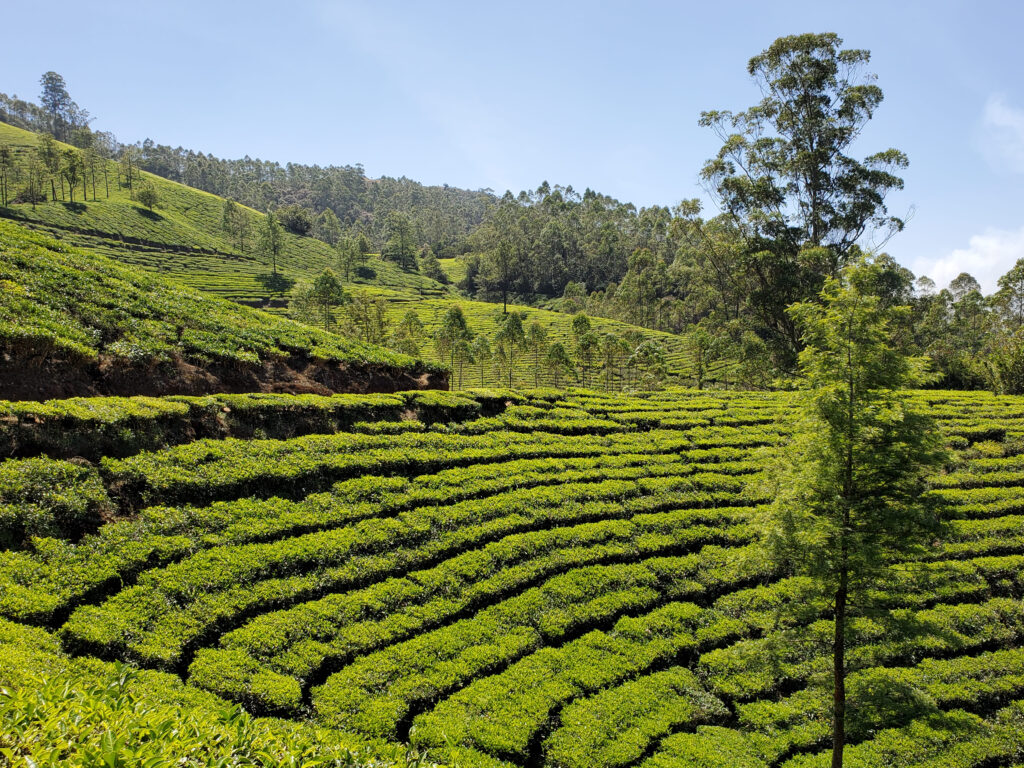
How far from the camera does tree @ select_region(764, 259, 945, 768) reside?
10.9 m

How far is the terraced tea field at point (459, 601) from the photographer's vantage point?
1084 cm

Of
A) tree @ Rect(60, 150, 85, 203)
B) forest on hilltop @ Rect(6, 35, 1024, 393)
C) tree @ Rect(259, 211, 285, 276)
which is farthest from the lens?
tree @ Rect(259, 211, 285, 276)

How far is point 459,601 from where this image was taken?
1396 centimetres

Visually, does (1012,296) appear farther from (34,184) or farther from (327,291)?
(34,184)

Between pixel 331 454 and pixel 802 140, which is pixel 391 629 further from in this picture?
pixel 802 140

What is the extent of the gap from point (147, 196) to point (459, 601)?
5281 inches

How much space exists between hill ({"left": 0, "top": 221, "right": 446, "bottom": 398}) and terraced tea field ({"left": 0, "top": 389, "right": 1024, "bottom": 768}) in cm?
255

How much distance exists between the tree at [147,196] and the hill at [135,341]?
11463 cm

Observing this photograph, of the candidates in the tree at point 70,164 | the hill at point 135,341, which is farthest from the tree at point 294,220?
the hill at point 135,341

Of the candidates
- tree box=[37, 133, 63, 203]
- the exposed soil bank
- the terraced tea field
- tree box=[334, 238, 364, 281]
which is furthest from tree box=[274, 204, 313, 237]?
the terraced tea field

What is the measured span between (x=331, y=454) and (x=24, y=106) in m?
264

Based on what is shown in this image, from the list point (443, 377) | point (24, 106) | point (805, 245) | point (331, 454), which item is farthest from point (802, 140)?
point (24, 106)

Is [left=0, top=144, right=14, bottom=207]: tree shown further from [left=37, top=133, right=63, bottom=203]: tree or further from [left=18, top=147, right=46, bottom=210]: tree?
[left=37, top=133, right=63, bottom=203]: tree

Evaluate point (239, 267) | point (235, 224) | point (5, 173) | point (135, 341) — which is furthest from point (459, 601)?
point (235, 224)
